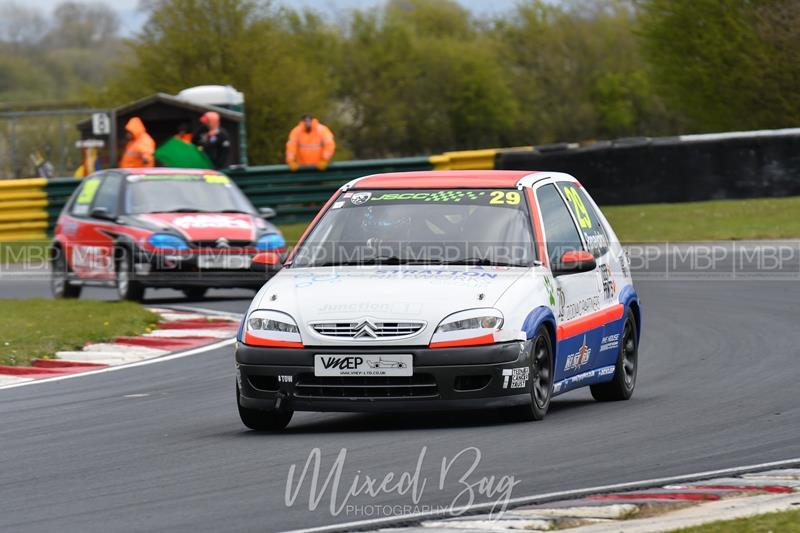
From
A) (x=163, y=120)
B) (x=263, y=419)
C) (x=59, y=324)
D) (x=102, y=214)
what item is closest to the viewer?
(x=263, y=419)

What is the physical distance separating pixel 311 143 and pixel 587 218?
1832 cm

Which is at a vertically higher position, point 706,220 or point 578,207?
point 578,207

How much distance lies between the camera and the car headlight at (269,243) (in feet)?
60.5

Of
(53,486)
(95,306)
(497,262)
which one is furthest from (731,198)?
(53,486)

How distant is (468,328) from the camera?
8.43 m

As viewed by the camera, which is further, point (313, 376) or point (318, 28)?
point (318, 28)

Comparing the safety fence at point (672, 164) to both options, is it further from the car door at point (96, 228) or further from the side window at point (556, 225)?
the side window at point (556, 225)

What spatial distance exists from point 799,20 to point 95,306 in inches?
1038

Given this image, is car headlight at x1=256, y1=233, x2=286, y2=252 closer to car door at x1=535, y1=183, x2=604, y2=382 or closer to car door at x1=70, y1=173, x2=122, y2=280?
Result: car door at x1=70, y1=173, x2=122, y2=280

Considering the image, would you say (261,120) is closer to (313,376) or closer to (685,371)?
(685,371)

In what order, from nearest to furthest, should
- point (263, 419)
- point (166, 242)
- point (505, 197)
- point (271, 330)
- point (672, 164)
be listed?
point (271, 330) → point (263, 419) → point (505, 197) → point (166, 242) → point (672, 164)

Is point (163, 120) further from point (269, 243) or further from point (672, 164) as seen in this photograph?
point (269, 243)

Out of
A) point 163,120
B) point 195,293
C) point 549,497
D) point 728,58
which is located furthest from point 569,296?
point 728,58

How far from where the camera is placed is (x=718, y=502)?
646 centimetres
